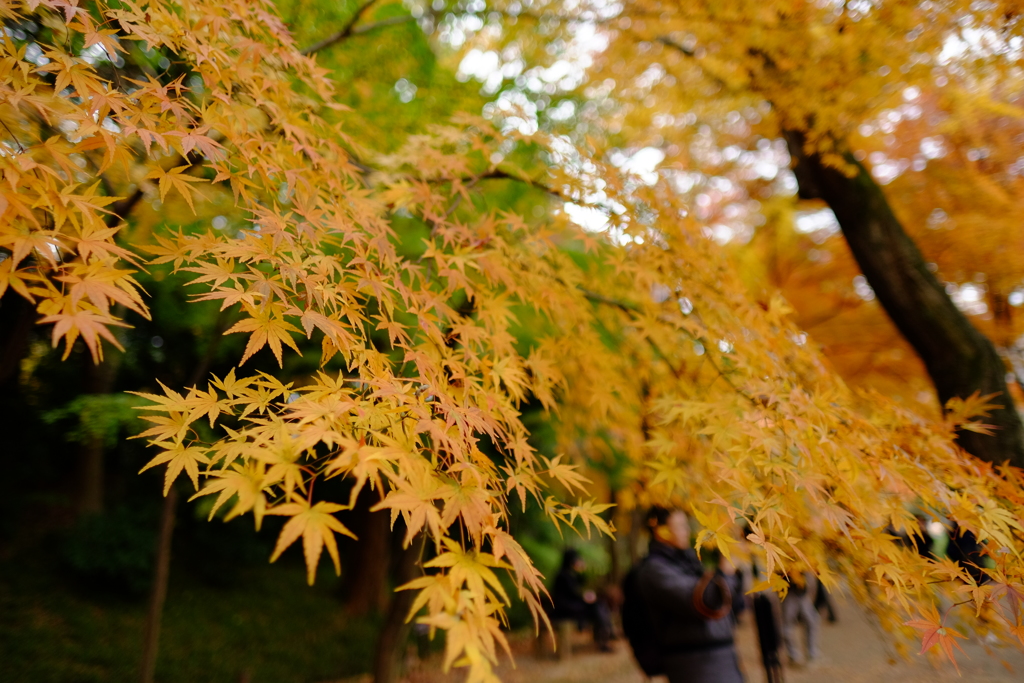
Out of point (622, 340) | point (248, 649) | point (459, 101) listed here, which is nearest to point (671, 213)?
point (622, 340)

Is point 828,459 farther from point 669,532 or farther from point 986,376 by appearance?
point 986,376

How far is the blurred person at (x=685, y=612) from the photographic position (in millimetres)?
2906

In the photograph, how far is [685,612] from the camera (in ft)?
9.86

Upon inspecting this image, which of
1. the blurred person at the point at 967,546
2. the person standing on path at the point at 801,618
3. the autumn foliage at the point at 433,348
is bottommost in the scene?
the person standing on path at the point at 801,618

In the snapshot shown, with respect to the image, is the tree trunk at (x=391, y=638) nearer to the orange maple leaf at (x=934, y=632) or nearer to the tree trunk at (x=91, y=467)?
the orange maple leaf at (x=934, y=632)

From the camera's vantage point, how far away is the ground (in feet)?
18.2

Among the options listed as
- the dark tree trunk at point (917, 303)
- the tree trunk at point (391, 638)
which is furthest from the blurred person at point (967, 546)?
the tree trunk at point (391, 638)

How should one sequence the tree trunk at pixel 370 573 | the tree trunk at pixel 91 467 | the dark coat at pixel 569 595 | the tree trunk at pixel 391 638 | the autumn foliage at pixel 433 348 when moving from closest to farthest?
the autumn foliage at pixel 433 348 < the tree trunk at pixel 391 638 < the dark coat at pixel 569 595 < the tree trunk at pixel 91 467 < the tree trunk at pixel 370 573

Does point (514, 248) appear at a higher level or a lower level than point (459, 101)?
lower

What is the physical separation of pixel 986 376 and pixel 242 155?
14.7 ft

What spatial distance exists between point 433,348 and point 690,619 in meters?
2.36

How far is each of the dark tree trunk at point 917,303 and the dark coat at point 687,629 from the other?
2.00 metres

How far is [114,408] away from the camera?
11.8 ft

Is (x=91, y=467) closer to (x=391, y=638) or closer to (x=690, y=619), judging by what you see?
(x=391, y=638)
